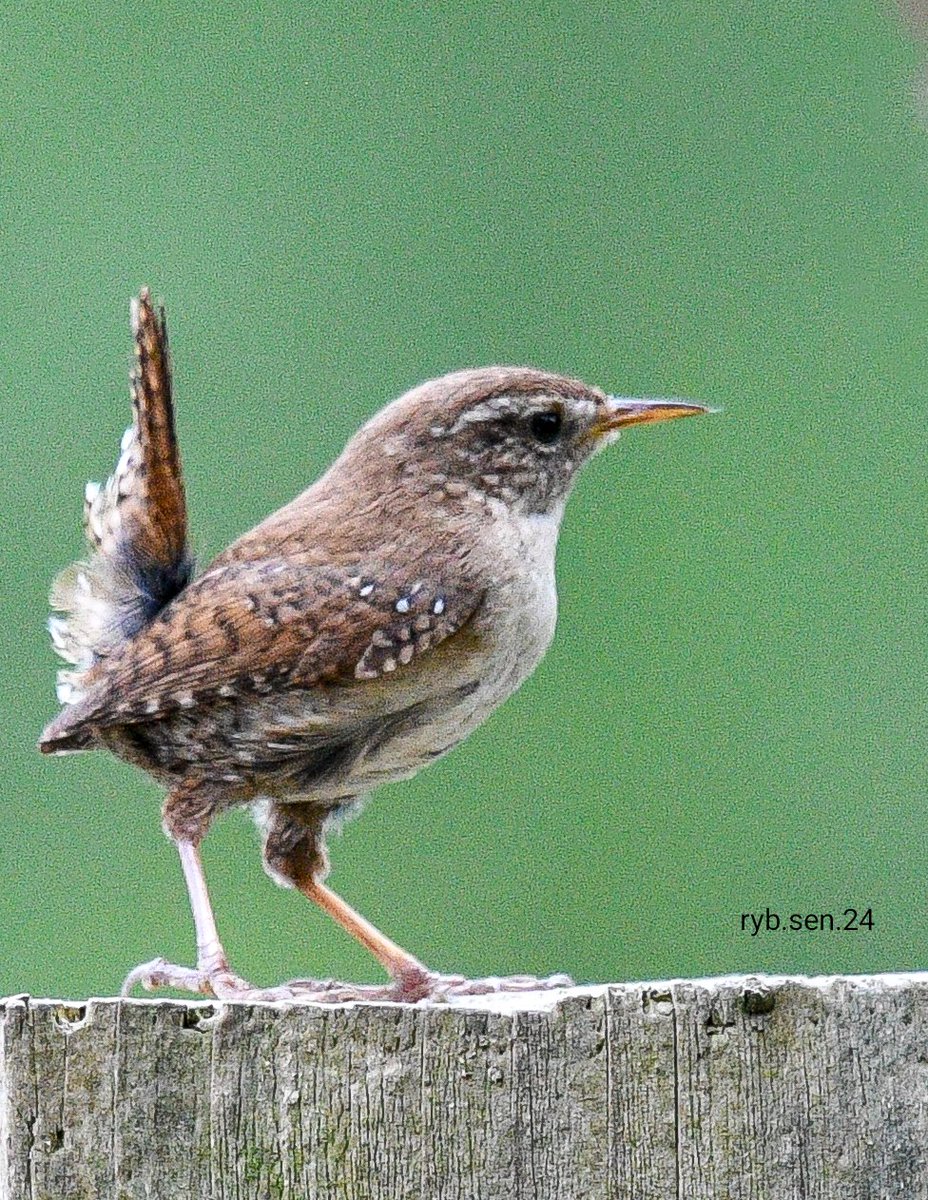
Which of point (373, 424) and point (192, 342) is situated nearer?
point (373, 424)

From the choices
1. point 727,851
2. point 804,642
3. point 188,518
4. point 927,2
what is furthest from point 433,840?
point 927,2

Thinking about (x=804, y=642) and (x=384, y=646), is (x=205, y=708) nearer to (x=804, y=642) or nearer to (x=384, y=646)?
(x=384, y=646)

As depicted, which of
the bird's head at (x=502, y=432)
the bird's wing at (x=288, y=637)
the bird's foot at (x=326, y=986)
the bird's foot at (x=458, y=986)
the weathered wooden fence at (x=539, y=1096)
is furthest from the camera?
the bird's head at (x=502, y=432)

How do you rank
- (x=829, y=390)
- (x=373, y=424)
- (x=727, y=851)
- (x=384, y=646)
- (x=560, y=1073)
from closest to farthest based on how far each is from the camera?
(x=560, y=1073) < (x=384, y=646) < (x=373, y=424) < (x=727, y=851) < (x=829, y=390)

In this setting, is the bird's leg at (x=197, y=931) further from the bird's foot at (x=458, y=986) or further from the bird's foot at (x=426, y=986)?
the bird's foot at (x=458, y=986)

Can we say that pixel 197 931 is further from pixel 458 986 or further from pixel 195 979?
pixel 458 986

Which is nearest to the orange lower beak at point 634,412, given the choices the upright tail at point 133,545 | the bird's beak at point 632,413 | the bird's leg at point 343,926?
the bird's beak at point 632,413

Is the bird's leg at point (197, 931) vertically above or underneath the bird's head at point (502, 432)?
underneath

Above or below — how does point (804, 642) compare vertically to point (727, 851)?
above
